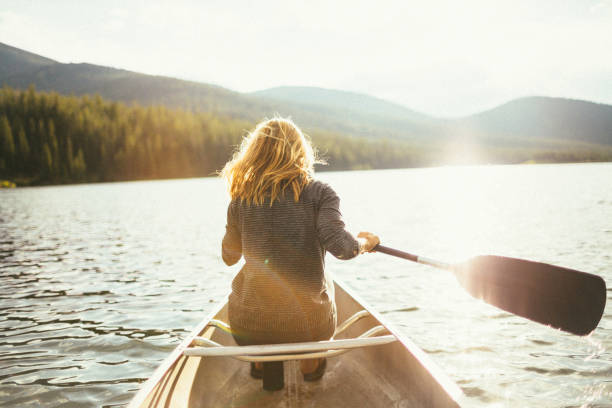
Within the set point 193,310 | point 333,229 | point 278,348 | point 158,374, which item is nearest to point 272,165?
point 333,229

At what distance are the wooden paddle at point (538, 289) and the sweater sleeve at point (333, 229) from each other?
4.17ft

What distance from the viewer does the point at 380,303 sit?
976 centimetres

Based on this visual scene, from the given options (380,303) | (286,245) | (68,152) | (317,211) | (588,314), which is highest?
(68,152)

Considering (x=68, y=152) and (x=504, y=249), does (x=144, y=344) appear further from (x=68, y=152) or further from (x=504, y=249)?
(x=68, y=152)

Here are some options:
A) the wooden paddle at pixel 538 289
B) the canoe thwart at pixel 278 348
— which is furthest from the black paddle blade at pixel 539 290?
the canoe thwart at pixel 278 348

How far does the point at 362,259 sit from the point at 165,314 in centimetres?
724

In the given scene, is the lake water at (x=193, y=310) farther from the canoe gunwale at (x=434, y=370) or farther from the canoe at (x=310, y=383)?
the canoe at (x=310, y=383)

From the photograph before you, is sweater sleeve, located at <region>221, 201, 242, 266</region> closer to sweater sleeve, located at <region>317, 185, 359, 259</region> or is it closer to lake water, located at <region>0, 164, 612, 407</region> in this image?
sweater sleeve, located at <region>317, 185, 359, 259</region>

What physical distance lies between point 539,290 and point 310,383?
2.35 m

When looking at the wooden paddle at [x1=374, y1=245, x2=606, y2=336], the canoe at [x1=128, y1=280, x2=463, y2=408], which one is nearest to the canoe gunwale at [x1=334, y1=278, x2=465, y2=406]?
the canoe at [x1=128, y1=280, x2=463, y2=408]

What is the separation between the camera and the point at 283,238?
333cm

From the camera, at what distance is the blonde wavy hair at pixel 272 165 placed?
10.9 ft

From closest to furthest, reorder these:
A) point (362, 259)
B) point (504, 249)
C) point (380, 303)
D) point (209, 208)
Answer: point (380, 303) → point (362, 259) → point (504, 249) → point (209, 208)

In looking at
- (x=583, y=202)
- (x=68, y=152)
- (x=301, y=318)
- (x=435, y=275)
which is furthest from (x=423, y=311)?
(x=68, y=152)
